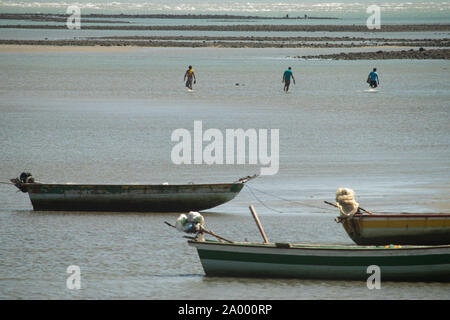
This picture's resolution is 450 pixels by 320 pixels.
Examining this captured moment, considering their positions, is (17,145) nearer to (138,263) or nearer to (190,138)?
(190,138)

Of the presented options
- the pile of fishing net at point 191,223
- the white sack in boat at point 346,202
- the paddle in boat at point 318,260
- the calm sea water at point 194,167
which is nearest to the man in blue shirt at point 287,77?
the calm sea water at point 194,167

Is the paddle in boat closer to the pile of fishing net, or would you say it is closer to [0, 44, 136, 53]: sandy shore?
the pile of fishing net

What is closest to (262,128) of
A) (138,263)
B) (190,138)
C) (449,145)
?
(190,138)

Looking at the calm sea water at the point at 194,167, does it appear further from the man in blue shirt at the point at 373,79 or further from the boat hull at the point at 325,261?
the man in blue shirt at the point at 373,79

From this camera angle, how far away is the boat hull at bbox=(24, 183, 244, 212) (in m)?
21.4

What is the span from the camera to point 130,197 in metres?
21.6

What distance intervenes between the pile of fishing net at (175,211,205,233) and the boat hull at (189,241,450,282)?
313 mm

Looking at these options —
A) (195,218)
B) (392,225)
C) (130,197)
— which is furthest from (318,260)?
(130,197)

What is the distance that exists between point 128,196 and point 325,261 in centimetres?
689

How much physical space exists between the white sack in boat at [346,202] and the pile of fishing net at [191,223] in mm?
2557

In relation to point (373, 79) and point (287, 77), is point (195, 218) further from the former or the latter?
point (373, 79)

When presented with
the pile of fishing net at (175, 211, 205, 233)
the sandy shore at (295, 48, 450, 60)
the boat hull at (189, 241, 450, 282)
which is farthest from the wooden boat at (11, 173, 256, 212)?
the sandy shore at (295, 48, 450, 60)

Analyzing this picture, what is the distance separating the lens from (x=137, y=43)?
11562cm

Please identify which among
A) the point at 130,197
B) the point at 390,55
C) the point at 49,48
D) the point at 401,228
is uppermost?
the point at 49,48
